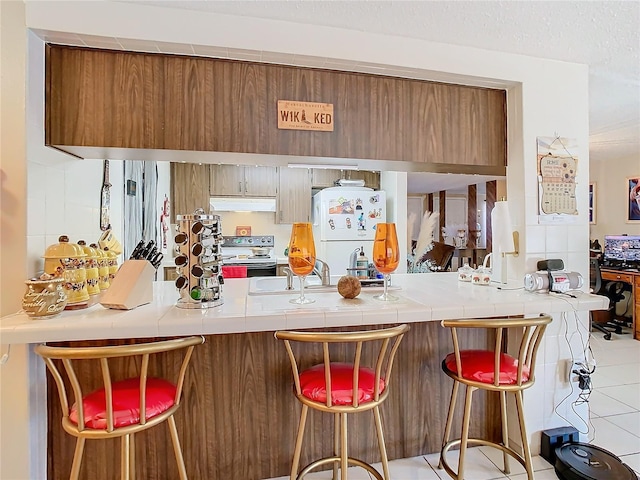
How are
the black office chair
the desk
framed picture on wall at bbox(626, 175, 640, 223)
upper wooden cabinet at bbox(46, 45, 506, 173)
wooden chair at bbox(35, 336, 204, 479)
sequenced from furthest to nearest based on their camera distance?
framed picture on wall at bbox(626, 175, 640, 223) < the black office chair < the desk < upper wooden cabinet at bbox(46, 45, 506, 173) < wooden chair at bbox(35, 336, 204, 479)

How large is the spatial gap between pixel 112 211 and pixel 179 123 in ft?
3.01

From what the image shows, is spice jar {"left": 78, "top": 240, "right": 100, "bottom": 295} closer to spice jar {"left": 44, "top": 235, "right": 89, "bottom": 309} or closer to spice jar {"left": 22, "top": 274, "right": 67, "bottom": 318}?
spice jar {"left": 44, "top": 235, "right": 89, "bottom": 309}

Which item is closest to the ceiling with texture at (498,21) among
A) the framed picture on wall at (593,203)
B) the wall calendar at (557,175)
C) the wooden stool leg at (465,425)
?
the wall calendar at (557,175)

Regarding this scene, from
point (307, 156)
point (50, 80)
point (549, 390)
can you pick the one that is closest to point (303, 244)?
point (307, 156)

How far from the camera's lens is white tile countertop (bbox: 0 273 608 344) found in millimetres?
1158

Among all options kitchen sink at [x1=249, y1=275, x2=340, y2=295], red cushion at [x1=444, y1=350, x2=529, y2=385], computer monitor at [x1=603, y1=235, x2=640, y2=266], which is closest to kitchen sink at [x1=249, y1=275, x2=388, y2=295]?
kitchen sink at [x1=249, y1=275, x2=340, y2=295]

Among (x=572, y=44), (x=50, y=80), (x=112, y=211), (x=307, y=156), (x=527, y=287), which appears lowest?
(x=527, y=287)

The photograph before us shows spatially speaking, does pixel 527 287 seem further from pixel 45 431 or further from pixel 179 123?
pixel 45 431

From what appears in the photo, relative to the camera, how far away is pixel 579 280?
66.3 inches

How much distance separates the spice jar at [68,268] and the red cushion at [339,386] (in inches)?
38.0

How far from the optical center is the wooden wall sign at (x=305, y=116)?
1.67 m

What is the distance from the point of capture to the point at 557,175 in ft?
6.14

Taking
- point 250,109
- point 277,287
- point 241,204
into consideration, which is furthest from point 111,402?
point 241,204

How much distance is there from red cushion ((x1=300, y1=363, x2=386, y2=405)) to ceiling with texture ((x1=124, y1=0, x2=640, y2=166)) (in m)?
1.57
